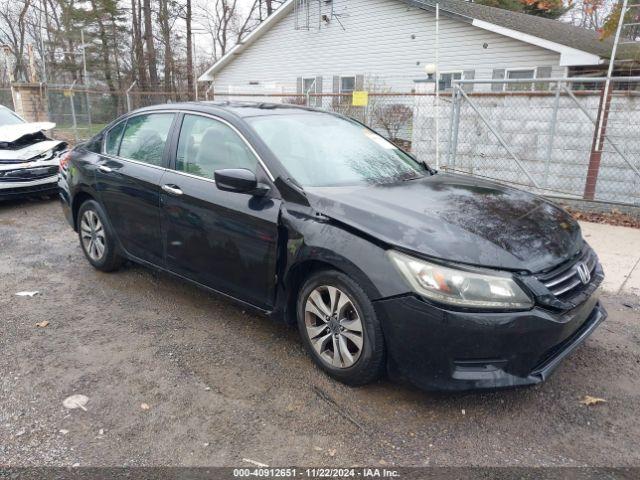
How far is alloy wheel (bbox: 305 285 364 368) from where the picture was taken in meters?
A: 2.87

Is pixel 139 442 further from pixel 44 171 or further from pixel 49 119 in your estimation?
pixel 49 119

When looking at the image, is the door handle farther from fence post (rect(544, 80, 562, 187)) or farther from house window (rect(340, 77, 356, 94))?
house window (rect(340, 77, 356, 94))

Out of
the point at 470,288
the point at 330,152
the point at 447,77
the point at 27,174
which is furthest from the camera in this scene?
the point at 447,77

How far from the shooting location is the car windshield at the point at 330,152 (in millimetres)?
3438

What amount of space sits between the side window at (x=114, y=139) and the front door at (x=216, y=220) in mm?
1033

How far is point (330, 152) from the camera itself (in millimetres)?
3707

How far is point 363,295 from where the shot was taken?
9.02 ft

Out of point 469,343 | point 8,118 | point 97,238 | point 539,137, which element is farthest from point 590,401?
point 8,118

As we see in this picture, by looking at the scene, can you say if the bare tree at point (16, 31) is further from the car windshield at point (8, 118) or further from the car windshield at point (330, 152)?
the car windshield at point (330, 152)

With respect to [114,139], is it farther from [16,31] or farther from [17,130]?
[16,31]

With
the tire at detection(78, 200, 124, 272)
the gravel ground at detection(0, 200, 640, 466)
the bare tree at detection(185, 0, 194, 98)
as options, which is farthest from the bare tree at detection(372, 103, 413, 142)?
the bare tree at detection(185, 0, 194, 98)

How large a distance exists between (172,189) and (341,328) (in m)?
1.75

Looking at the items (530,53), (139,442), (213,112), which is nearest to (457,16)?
(530,53)

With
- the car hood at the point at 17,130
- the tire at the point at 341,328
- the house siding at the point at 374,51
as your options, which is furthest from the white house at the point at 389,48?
the tire at the point at 341,328
